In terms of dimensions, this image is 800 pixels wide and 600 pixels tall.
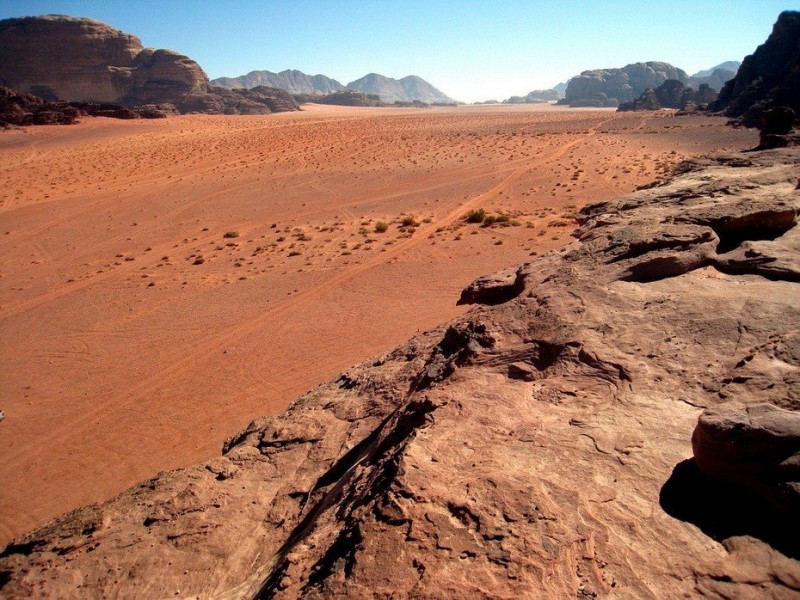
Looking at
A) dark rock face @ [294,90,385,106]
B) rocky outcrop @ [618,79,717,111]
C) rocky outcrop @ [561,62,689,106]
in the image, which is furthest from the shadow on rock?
rocky outcrop @ [561,62,689,106]

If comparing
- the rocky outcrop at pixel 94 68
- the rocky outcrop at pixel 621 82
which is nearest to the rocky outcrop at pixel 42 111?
the rocky outcrop at pixel 94 68

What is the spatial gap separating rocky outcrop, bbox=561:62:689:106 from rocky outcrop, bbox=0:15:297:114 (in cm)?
10545

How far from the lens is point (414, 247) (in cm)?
1817

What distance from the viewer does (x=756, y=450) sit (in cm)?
289

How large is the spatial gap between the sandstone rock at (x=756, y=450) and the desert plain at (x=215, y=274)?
7644 mm

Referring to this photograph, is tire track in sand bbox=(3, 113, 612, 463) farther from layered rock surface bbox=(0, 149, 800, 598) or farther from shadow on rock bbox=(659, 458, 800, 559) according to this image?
shadow on rock bbox=(659, 458, 800, 559)

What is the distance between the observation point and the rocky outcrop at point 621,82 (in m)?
146

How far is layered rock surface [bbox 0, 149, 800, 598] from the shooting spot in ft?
9.46

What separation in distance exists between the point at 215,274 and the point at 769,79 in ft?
204

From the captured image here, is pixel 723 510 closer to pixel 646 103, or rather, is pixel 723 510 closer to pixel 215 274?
pixel 215 274

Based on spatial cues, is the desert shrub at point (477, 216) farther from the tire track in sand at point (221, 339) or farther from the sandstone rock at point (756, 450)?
the sandstone rock at point (756, 450)

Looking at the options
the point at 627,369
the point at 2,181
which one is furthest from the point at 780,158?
the point at 2,181

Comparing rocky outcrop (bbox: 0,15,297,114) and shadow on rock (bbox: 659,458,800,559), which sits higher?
rocky outcrop (bbox: 0,15,297,114)

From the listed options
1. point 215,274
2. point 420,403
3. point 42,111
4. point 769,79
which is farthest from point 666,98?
point 420,403
